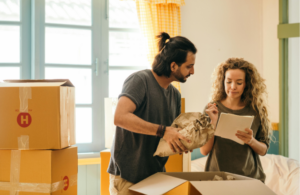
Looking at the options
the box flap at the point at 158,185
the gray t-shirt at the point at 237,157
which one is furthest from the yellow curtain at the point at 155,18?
the box flap at the point at 158,185

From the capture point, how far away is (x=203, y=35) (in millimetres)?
2945

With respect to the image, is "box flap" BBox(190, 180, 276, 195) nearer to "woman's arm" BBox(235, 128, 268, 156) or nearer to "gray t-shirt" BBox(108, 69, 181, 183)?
"gray t-shirt" BBox(108, 69, 181, 183)

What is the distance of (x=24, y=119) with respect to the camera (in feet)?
4.05

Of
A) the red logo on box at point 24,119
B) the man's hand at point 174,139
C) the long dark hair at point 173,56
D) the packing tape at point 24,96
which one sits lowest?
the man's hand at point 174,139

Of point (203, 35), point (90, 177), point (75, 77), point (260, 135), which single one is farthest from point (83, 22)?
point (260, 135)

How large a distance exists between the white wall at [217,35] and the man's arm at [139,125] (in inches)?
70.2

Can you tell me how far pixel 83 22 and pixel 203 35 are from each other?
136cm

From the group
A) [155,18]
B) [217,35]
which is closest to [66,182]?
[155,18]

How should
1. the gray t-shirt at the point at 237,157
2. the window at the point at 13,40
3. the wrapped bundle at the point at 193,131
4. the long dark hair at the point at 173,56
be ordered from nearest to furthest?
the wrapped bundle at the point at 193,131, the long dark hair at the point at 173,56, the gray t-shirt at the point at 237,157, the window at the point at 13,40

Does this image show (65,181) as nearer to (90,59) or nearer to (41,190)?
(41,190)

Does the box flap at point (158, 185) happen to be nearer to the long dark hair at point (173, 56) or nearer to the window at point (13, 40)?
the long dark hair at point (173, 56)

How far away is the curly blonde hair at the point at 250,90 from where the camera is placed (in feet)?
5.06

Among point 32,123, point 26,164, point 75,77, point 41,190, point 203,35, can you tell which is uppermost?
point 203,35

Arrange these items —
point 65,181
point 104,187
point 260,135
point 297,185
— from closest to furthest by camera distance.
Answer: point 65,181 → point 260,135 → point 104,187 → point 297,185
